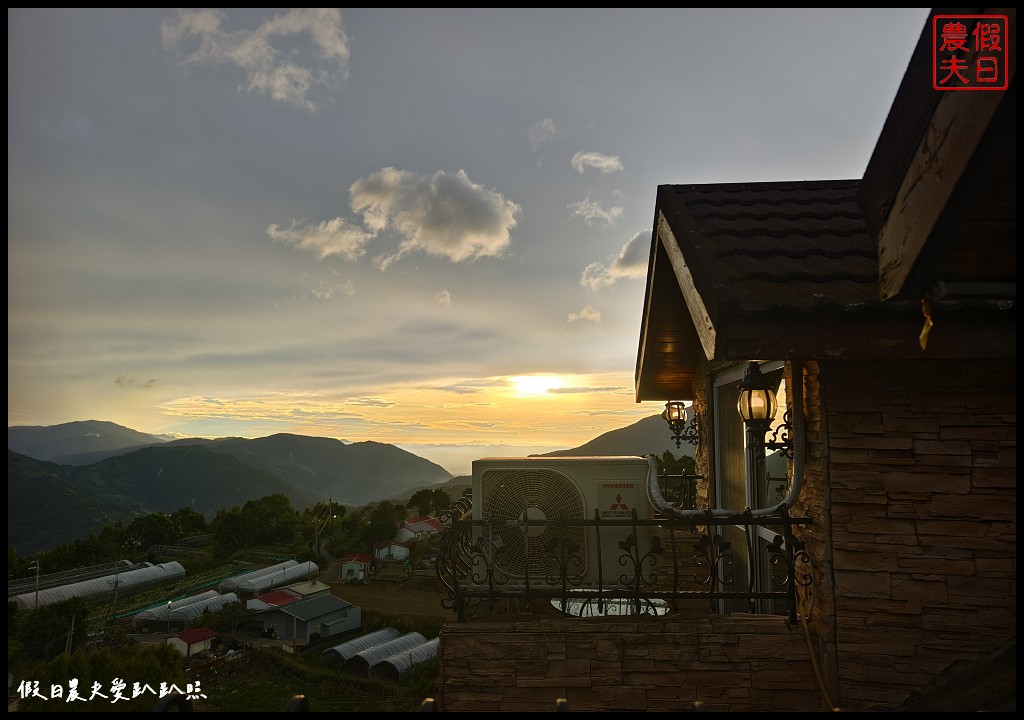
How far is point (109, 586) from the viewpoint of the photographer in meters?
37.8

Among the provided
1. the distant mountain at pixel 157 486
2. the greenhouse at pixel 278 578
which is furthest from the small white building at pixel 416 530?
the distant mountain at pixel 157 486

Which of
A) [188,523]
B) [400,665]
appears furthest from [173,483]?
[400,665]

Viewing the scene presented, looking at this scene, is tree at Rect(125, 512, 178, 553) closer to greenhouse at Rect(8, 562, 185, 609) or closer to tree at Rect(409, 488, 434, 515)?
greenhouse at Rect(8, 562, 185, 609)

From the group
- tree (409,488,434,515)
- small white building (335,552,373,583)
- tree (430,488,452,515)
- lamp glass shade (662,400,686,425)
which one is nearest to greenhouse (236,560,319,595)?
small white building (335,552,373,583)

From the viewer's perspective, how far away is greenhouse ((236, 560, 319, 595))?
35500mm

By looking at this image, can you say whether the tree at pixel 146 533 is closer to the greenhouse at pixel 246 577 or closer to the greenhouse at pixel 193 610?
the greenhouse at pixel 246 577

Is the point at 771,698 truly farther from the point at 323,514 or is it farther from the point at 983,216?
the point at 323,514

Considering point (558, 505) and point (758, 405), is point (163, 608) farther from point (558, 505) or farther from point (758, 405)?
point (758, 405)

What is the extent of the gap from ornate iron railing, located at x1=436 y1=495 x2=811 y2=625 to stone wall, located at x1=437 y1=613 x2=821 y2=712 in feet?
0.80

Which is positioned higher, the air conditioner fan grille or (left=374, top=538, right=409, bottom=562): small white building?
the air conditioner fan grille

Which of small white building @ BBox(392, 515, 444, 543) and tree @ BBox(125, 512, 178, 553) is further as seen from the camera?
tree @ BBox(125, 512, 178, 553)

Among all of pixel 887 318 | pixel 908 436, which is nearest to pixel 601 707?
pixel 908 436

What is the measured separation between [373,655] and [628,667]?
2618 centimetres

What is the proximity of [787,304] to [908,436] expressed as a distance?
1.42 meters
